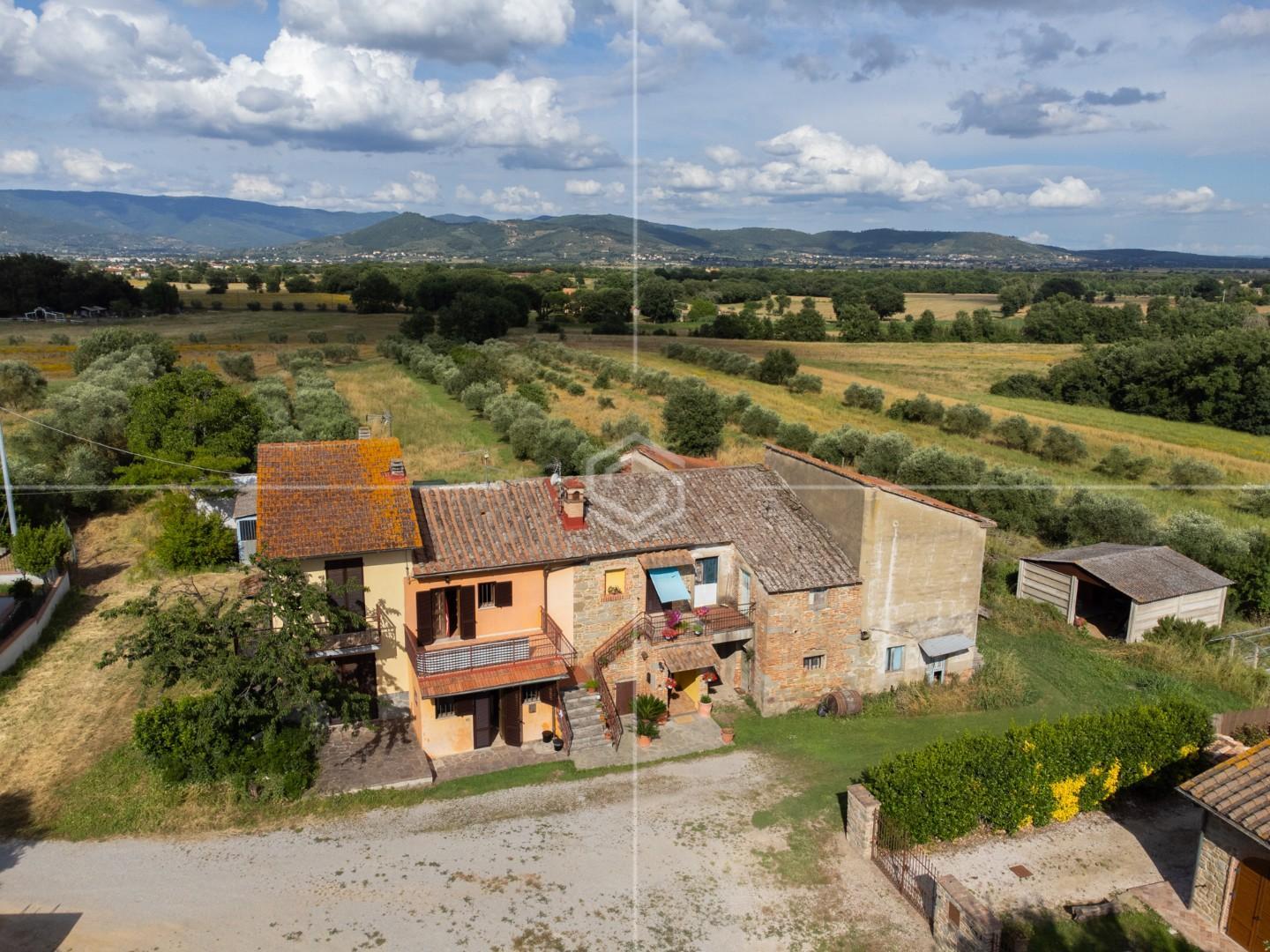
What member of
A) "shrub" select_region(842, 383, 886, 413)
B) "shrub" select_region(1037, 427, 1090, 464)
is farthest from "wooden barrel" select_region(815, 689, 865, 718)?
"shrub" select_region(842, 383, 886, 413)

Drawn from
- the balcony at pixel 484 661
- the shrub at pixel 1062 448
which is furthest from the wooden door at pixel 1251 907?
the shrub at pixel 1062 448

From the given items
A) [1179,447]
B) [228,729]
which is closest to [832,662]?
[228,729]

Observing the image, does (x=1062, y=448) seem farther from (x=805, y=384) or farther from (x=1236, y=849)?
(x=1236, y=849)

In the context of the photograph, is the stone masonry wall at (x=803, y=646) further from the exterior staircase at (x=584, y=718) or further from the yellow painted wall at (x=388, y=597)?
the yellow painted wall at (x=388, y=597)

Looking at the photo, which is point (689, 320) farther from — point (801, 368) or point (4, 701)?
point (4, 701)

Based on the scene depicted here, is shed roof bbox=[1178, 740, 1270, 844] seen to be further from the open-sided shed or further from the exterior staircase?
the open-sided shed

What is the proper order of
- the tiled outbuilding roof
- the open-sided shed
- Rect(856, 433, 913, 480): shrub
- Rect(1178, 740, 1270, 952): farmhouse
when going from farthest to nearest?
Rect(856, 433, 913, 480): shrub
the open-sided shed
the tiled outbuilding roof
Rect(1178, 740, 1270, 952): farmhouse
